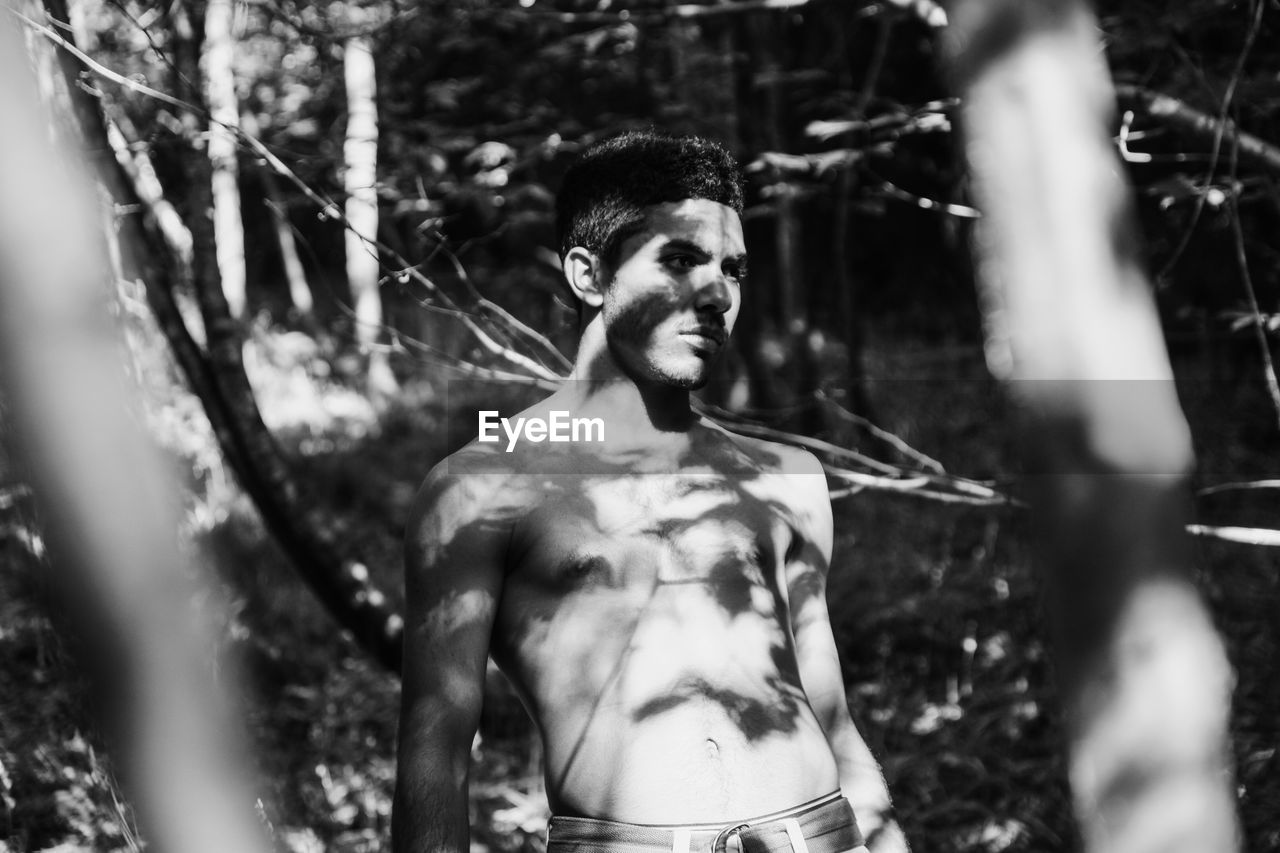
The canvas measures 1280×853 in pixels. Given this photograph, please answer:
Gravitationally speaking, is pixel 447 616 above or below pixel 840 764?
above

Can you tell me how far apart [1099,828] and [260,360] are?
9.86 metres

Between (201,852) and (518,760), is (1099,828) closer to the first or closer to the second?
(201,852)

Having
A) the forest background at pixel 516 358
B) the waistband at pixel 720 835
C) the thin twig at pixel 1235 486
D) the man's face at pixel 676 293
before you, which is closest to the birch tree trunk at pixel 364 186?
the forest background at pixel 516 358

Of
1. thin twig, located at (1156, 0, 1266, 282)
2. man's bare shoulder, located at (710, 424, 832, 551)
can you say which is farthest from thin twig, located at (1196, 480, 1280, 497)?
man's bare shoulder, located at (710, 424, 832, 551)

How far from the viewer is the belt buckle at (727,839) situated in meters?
2.01

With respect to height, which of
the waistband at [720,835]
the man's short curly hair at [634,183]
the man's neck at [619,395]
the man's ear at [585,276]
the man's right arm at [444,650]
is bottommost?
the waistband at [720,835]

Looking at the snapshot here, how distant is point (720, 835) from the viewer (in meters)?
2.02

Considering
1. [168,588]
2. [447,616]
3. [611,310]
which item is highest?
[611,310]

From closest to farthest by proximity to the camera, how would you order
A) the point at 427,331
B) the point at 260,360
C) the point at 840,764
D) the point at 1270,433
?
the point at 840,764 < the point at 1270,433 < the point at 260,360 < the point at 427,331

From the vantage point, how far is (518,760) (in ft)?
18.0

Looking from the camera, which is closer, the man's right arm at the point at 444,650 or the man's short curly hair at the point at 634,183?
the man's right arm at the point at 444,650

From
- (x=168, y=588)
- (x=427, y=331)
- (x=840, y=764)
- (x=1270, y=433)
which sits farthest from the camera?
(x=427, y=331)

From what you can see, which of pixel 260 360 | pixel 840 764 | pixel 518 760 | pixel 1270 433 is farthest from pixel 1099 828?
pixel 260 360

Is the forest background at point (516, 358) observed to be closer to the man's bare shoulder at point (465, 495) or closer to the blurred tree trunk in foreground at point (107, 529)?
the blurred tree trunk in foreground at point (107, 529)
